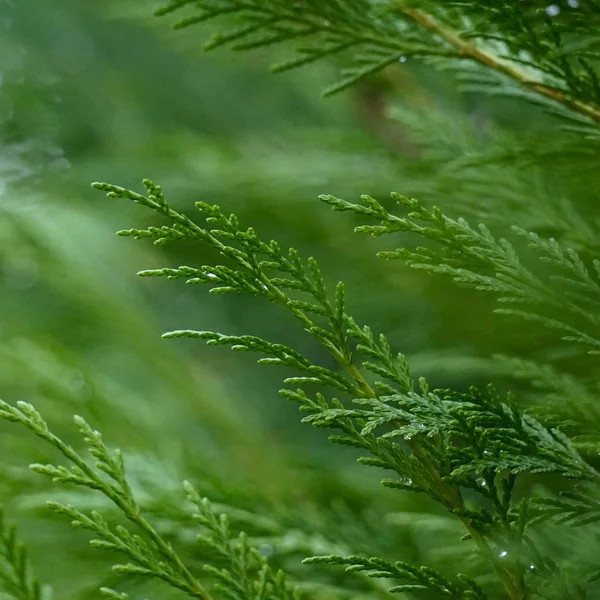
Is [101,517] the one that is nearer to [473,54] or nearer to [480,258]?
[480,258]

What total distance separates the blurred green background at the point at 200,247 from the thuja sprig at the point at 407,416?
0.27 m

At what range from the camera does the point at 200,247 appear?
74.6 inches

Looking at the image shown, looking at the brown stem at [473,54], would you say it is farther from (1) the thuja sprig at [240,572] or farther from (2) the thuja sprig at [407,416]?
(1) the thuja sprig at [240,572]

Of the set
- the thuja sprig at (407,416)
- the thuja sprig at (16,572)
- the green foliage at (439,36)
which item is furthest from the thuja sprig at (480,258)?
the thuja sprig at (16,572)

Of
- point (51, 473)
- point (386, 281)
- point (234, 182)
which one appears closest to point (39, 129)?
point (234, 182)

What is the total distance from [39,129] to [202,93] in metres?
0.67

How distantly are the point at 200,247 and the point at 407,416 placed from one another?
1432 millimetres

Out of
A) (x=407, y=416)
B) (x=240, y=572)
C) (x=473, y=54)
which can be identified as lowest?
(x=240, y=572)

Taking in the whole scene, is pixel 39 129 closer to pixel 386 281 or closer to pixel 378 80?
pixel 378 80

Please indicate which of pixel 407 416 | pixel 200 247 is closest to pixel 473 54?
pixel 407 416

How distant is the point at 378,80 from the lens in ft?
5.55

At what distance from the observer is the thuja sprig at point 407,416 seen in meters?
0.53

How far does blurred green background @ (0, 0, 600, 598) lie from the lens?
0.96m

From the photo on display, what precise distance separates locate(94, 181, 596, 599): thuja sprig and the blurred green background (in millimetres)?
269
